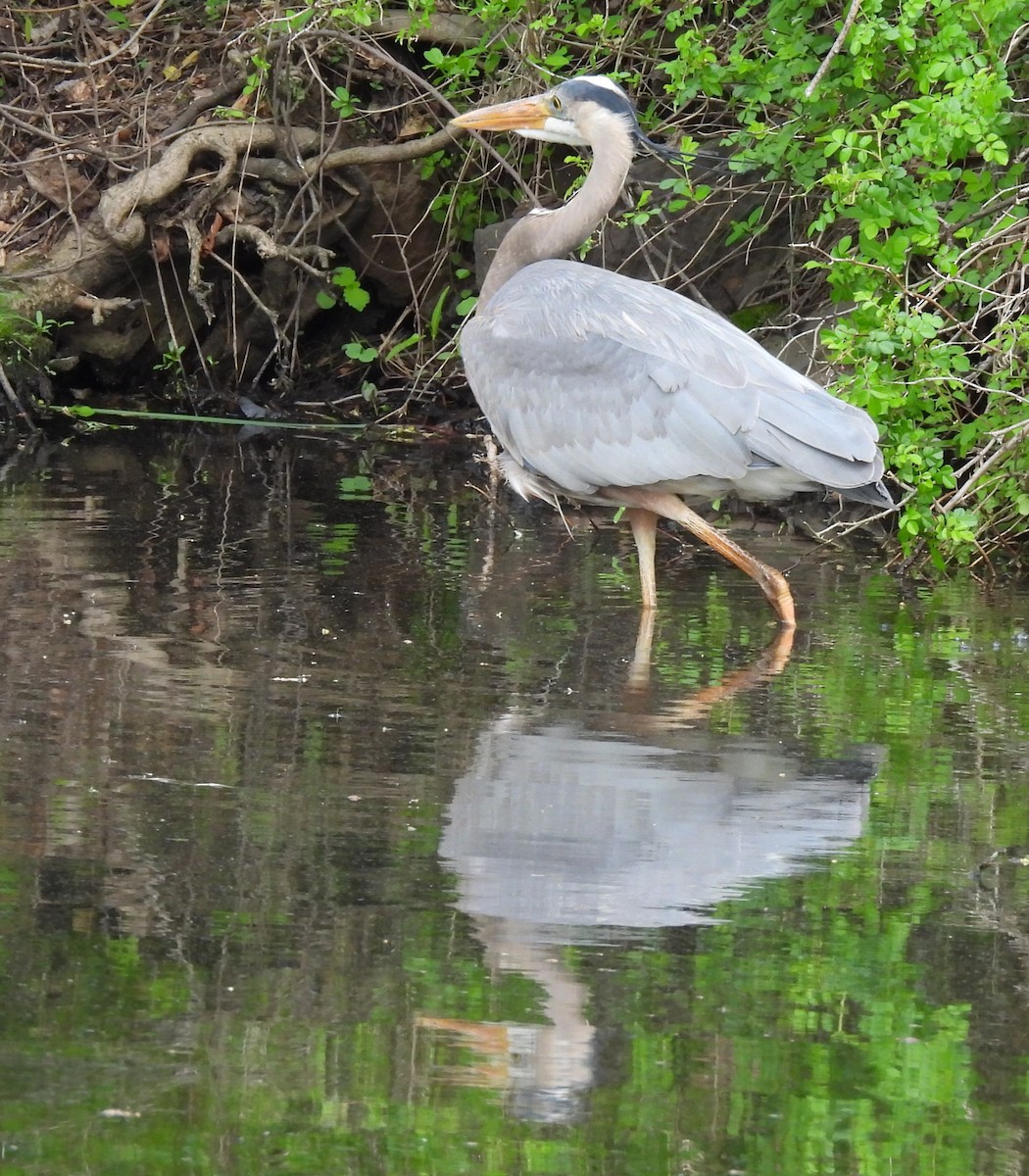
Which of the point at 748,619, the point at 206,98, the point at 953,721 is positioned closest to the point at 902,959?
the point at 953,721

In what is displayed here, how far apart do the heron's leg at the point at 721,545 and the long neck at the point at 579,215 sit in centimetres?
131

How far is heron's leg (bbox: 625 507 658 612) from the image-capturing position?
7.34 metres

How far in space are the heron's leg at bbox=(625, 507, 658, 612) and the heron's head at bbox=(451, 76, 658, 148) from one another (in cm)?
180

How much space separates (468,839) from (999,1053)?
1.50 meters

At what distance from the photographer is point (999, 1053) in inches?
134

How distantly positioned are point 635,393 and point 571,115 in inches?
74.8

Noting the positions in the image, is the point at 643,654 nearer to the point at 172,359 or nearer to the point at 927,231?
the point at 927,231

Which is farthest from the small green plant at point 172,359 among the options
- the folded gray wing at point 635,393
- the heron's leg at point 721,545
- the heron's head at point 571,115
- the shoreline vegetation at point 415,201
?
the heron's leg at point 721,545

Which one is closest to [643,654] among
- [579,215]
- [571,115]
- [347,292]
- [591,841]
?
[591,841]

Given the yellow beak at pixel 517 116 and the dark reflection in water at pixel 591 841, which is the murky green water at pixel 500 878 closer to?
the dark reflection in water at pixel 591 841

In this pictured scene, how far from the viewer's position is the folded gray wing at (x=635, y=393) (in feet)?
22.4

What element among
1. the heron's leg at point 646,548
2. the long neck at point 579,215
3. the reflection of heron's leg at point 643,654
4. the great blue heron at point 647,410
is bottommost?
the reflection of heron's leg at point 643,654

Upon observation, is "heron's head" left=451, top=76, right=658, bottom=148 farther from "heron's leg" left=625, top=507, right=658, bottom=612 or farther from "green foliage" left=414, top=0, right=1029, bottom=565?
"heron's leg" left=625, top=507, right=658, bottom=612

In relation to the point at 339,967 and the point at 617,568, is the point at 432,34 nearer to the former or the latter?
the point at 617,568
